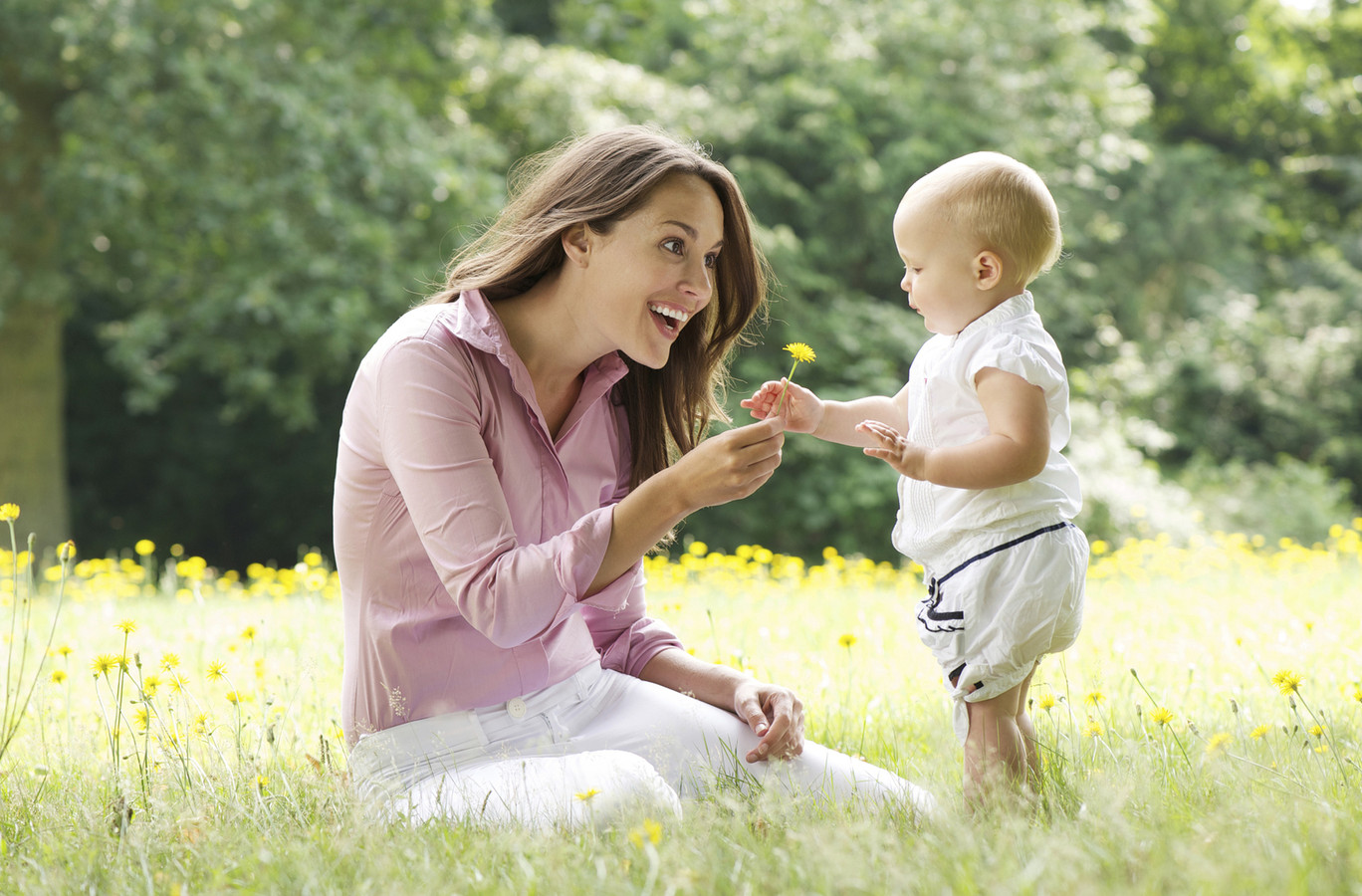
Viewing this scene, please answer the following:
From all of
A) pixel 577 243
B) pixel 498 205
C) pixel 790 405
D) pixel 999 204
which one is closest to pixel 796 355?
pixel 790 405

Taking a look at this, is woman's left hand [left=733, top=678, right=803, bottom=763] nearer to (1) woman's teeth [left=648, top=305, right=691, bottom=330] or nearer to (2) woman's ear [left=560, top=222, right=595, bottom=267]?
(1) woman's teeth [left=648, top=305, right=691, bottom=330]

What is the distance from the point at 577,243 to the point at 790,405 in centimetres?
59

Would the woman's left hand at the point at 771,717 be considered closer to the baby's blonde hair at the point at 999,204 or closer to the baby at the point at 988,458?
the baby at the point at 988,458

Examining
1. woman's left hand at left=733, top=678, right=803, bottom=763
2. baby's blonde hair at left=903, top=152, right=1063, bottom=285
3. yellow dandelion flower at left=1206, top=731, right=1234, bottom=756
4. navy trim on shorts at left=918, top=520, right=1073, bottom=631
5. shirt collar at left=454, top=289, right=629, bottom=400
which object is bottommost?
woman's left hand at left=733, top=678, right=803, bottom=763

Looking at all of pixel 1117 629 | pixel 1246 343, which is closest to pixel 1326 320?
pixel 1246 343

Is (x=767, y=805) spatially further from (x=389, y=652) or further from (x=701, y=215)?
(x=701, y=215)

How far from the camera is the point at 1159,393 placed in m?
13.9

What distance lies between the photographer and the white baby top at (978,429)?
2.13 m

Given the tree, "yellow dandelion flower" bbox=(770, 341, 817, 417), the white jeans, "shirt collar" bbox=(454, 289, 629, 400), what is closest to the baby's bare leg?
the white jeans

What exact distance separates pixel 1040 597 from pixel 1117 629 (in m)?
2.20

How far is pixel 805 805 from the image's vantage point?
2.10m

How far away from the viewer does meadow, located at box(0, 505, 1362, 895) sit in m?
1.64

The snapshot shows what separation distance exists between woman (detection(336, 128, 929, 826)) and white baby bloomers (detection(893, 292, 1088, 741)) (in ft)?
1.17

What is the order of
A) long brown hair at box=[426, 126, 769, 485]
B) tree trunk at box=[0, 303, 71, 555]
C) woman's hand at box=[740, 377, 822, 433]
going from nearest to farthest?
woman's hand at box=[740, 377, 822, 433] < long brown hair at box=[426, 126, 769, 485] < tree trunk at box=[0, 303, 71, 555]
